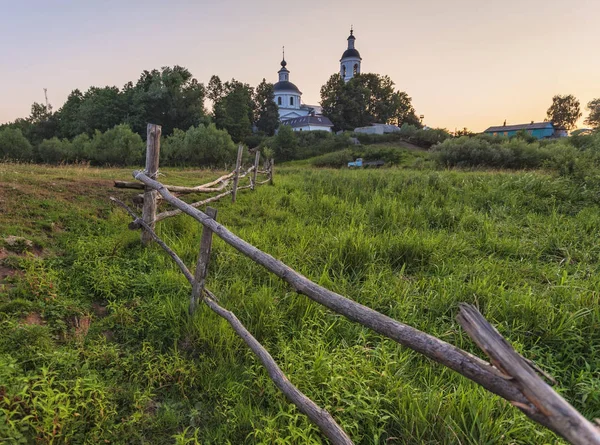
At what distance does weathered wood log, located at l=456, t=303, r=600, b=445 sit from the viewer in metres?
0.80

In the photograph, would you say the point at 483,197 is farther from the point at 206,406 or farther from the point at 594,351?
the point at 206,406

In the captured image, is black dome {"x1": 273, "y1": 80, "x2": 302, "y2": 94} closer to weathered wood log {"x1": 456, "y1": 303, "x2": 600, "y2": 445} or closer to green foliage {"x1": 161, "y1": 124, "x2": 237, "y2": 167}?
green foliage {"x1": 161, "y1": 124, "x2": 237, "y2": 167}

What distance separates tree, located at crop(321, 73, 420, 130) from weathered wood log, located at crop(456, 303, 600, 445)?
62127 mm

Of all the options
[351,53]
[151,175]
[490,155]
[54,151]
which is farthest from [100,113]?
[351,53]

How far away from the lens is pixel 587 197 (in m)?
7.56

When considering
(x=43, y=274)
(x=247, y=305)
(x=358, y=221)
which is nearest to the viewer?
(x=247, y=305)

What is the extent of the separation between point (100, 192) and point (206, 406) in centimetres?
603

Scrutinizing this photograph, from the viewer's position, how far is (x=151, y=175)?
14.8 ft

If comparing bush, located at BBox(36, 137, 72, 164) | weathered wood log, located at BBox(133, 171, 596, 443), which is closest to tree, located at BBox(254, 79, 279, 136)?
bush, located at BBox(36, 137, 72, 164)

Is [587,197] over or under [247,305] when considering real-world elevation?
over

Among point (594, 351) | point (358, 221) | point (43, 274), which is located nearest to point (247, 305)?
point (43, 274)

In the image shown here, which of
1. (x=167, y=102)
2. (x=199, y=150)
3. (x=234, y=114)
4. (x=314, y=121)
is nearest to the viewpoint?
(x=199, y=150)

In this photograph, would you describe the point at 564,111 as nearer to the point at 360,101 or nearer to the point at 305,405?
the point at 360,101

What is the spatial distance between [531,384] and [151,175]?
4.65 meters
